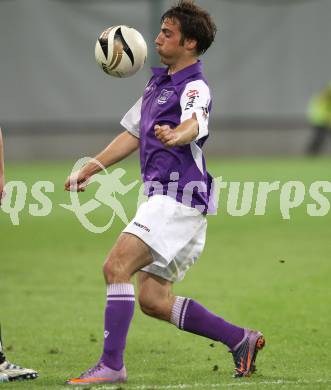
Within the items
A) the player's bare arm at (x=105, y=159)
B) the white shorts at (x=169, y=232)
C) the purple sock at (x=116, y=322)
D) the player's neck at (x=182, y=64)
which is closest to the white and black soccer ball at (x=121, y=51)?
the player's neck at (x=182, y=64)

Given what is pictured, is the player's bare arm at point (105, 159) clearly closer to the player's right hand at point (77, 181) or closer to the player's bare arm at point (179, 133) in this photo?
the player's right hand at point (77, 181)

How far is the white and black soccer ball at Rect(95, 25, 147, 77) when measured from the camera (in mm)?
7211

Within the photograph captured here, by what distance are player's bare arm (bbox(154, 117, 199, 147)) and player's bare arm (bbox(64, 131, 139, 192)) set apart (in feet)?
2.21

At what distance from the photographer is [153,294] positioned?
6887mm

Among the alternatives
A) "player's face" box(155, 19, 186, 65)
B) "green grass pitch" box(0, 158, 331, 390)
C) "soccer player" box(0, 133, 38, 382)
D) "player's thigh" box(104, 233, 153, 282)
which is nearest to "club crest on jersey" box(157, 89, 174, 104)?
"player's face" box(155, 19, 186, 65)

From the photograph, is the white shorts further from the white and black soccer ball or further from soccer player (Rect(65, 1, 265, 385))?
the white and black soccer ball

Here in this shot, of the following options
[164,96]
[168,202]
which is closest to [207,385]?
[168,202]

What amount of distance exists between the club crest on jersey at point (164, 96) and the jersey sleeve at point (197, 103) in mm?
112

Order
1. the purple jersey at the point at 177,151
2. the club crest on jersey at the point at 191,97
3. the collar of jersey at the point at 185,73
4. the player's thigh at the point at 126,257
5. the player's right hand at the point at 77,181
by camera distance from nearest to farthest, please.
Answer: the player's thigh at the point at 126,257
the club crest on jersey at the point at 191,97
the purple jersey at the point at 177,151
the collar of jersey at the point at 185,73
the player's right hand at the point at 77,181

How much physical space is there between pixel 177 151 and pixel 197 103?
32cm

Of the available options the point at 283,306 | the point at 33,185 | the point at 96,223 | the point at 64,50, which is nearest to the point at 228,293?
the point at 283,306

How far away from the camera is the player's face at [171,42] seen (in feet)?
23.1

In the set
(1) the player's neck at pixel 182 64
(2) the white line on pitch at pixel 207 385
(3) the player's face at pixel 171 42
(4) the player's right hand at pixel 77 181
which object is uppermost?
(3) the player's face at pixel 171 42

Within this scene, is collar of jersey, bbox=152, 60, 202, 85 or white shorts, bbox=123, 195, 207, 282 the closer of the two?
white shorts, bbox=123, 195, 207, 282
